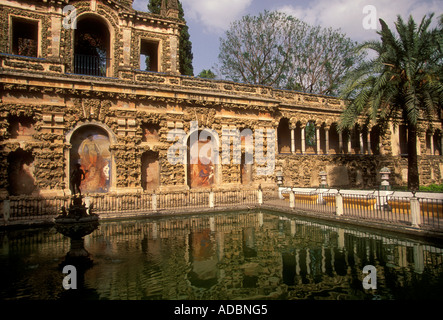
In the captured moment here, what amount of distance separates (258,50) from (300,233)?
2478cm

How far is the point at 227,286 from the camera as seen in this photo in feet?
18.5

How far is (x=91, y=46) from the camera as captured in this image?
72.6 feet

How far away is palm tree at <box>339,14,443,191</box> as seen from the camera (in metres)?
14.2

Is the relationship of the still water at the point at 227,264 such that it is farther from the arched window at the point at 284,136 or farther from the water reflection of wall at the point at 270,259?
the arched window at the point at 284,136

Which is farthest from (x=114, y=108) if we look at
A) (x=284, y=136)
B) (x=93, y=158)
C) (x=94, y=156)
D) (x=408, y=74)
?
(x=408, y=74)

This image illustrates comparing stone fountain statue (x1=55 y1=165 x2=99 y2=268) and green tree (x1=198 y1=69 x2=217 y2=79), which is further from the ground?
green tree (x1=198 y1=69 x2=217 y2=79)

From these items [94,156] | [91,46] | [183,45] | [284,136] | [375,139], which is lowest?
[94,156]

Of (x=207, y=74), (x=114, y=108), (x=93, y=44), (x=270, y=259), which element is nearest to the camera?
(x=270, y=259)

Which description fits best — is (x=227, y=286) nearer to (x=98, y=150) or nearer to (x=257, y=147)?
(x=98, y=150)

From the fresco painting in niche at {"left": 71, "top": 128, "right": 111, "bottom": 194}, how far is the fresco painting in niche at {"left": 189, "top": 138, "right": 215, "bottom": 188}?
206 inches

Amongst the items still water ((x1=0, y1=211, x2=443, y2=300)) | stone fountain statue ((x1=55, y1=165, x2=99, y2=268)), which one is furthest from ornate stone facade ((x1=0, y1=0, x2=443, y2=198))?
stone fountain statue ((x1=55, y1=165, x2=99, y2=268))

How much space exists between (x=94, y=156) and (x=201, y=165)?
6642 millimetres

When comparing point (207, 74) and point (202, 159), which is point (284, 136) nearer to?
point (202, 159)

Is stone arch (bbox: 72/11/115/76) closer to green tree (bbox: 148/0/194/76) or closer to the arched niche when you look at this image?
the arched niche
